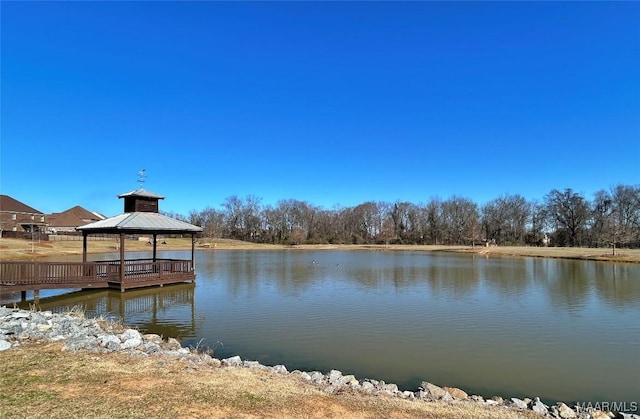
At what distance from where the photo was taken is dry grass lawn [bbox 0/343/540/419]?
4.86 meters

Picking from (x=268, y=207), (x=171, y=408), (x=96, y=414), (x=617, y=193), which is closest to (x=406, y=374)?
(x=171, y=408)

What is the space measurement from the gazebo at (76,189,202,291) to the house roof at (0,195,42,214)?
52714 millimetres

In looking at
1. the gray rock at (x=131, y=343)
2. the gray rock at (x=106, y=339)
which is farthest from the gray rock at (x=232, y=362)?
the gray rock at (x=106, y=339)

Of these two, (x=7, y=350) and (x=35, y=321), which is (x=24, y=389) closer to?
(x=7, y=350)

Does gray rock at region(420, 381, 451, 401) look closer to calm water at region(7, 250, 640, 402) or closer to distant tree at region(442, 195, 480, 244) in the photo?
calm water at region(7, 250, 640, 402)

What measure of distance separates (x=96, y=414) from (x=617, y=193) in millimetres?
80052

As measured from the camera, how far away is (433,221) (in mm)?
80375

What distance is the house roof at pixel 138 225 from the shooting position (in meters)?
19.6

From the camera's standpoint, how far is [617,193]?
65.2m

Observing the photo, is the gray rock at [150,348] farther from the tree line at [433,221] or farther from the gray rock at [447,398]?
the tree line at [433,221]

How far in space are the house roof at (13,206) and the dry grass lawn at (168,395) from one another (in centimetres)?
6841

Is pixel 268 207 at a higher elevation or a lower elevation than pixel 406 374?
higher

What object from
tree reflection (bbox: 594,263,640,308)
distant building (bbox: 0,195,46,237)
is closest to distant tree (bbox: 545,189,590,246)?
tree reflection (bbox: 594,263,640,308)

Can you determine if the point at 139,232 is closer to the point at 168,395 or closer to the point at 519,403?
the point at 168,395
